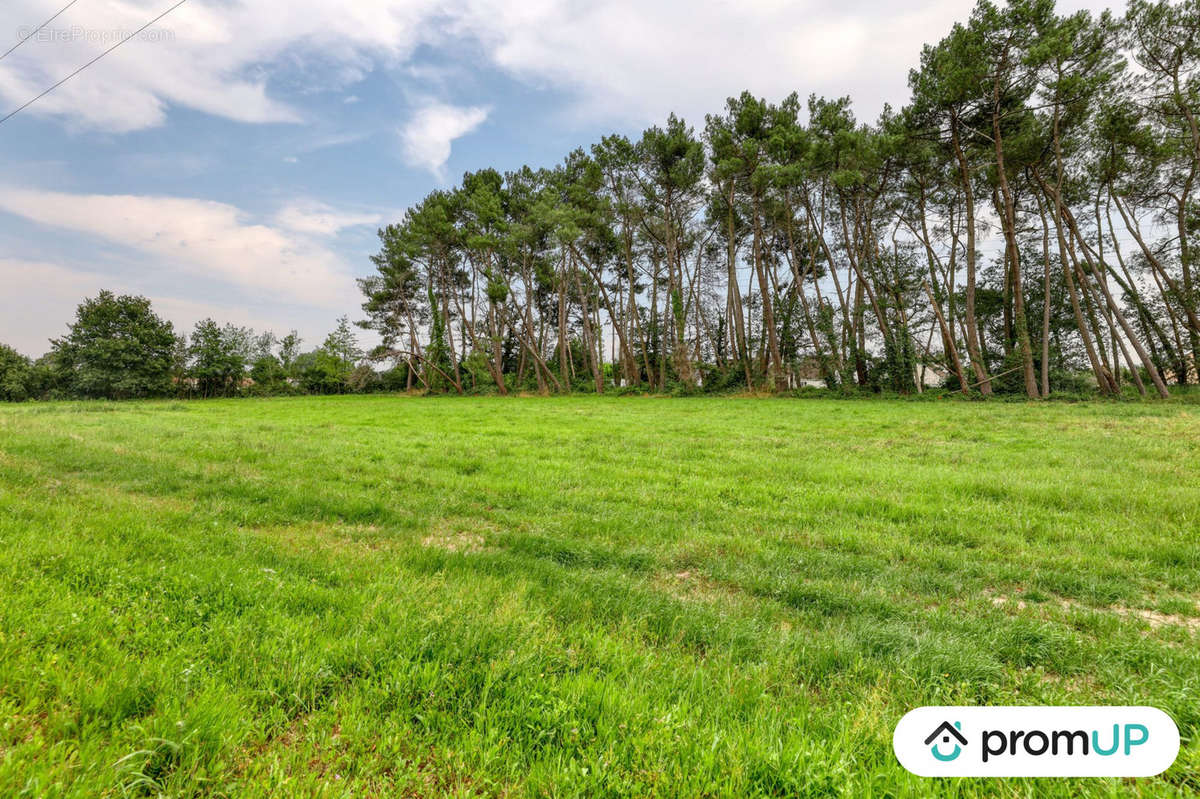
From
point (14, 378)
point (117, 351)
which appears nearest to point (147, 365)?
point (117, 351)

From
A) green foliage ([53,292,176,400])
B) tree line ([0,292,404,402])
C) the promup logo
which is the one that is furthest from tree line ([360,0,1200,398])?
the promup logo

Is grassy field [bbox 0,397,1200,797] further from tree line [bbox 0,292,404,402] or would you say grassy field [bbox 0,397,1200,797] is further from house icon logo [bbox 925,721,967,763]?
tree line [bbox 0,292,404,402]

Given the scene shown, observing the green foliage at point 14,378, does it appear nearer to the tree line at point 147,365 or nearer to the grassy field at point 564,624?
the tree line at point 147,365

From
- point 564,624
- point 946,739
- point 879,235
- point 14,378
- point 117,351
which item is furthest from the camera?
point 14,378

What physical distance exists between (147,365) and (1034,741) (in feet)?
206

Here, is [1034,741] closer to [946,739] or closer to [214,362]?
[946,739]

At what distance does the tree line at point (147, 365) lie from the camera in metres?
43.4

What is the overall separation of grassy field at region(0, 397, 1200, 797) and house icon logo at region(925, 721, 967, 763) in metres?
0.16

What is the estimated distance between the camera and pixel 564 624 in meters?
3.30

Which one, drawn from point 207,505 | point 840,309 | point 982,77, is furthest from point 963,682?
point 840,309

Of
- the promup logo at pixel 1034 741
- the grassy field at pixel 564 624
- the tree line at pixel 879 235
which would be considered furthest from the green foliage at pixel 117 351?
the promup logo at pixel 1034 741

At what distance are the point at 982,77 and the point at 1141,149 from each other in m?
9.00

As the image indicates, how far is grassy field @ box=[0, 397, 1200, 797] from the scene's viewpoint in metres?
1.89

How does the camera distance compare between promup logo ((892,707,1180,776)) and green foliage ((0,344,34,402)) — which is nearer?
promup logo ((892,707,1180,776))
